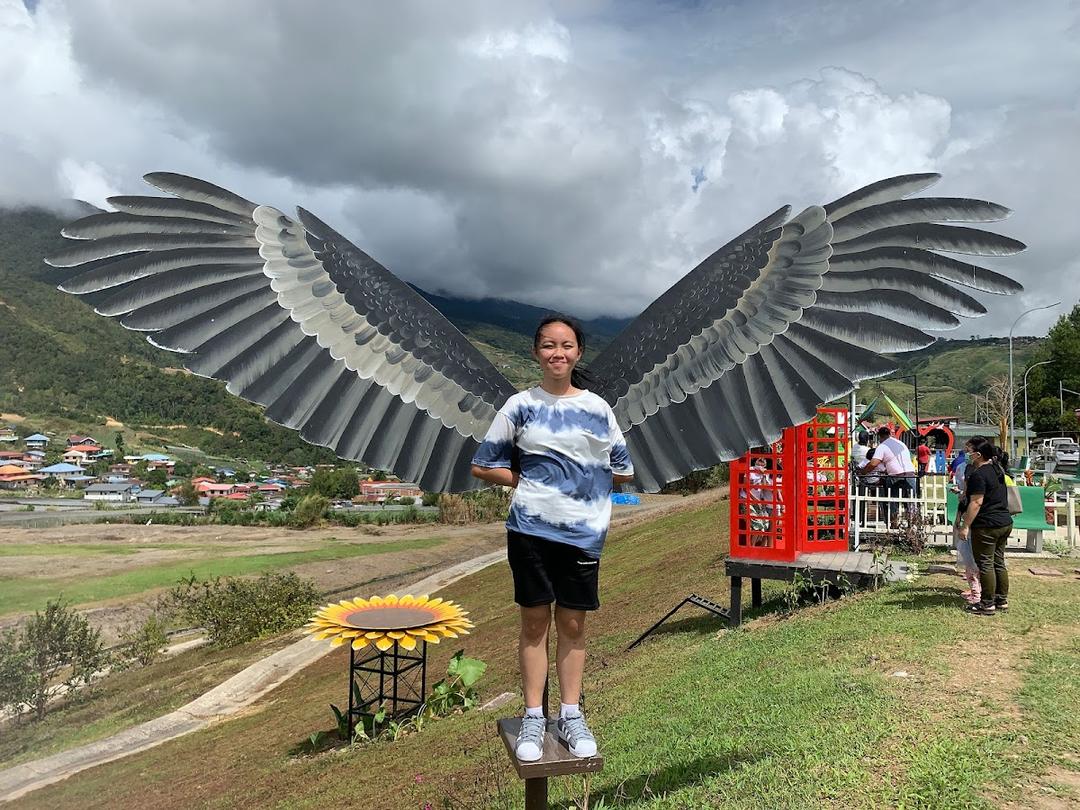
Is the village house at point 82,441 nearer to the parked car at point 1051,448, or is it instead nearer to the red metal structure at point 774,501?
the parked car at point 1051,448

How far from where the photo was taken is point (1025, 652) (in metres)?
4.82

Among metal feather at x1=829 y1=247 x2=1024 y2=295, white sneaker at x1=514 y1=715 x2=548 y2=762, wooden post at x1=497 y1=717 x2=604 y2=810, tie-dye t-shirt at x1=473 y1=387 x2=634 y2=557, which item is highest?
metal feather at x1=829 y1=247 x2=1024 y2=295

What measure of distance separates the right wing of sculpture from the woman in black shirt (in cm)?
501

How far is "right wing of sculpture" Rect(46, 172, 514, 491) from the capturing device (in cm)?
218

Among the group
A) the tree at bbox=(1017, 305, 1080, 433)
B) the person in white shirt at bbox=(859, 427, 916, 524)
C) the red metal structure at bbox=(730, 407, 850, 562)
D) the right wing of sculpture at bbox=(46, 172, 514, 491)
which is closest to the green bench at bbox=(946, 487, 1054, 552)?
the person in white shirt at bbox=(859, 427, 916, 524)

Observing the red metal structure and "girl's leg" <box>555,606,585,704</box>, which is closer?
"girl's leg" <box>555,606,585,704</box>

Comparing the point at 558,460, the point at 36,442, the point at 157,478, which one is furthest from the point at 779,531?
the point at 36,442

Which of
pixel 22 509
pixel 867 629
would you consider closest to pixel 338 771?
pixel 867 629

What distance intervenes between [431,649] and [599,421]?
1190 cm

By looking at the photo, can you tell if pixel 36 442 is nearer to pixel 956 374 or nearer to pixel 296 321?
pixel 296 321

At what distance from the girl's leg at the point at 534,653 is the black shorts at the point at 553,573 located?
65mm

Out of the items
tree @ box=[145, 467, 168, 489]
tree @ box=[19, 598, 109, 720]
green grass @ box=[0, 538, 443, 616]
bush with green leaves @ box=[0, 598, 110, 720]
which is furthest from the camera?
tree @ box=[145, 467, 168, 489]

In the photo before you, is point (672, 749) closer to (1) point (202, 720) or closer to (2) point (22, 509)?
(1) point (202, 720)

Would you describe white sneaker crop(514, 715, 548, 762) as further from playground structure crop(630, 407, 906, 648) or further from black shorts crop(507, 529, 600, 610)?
playground structure crop(630, 407, 906, 648)
